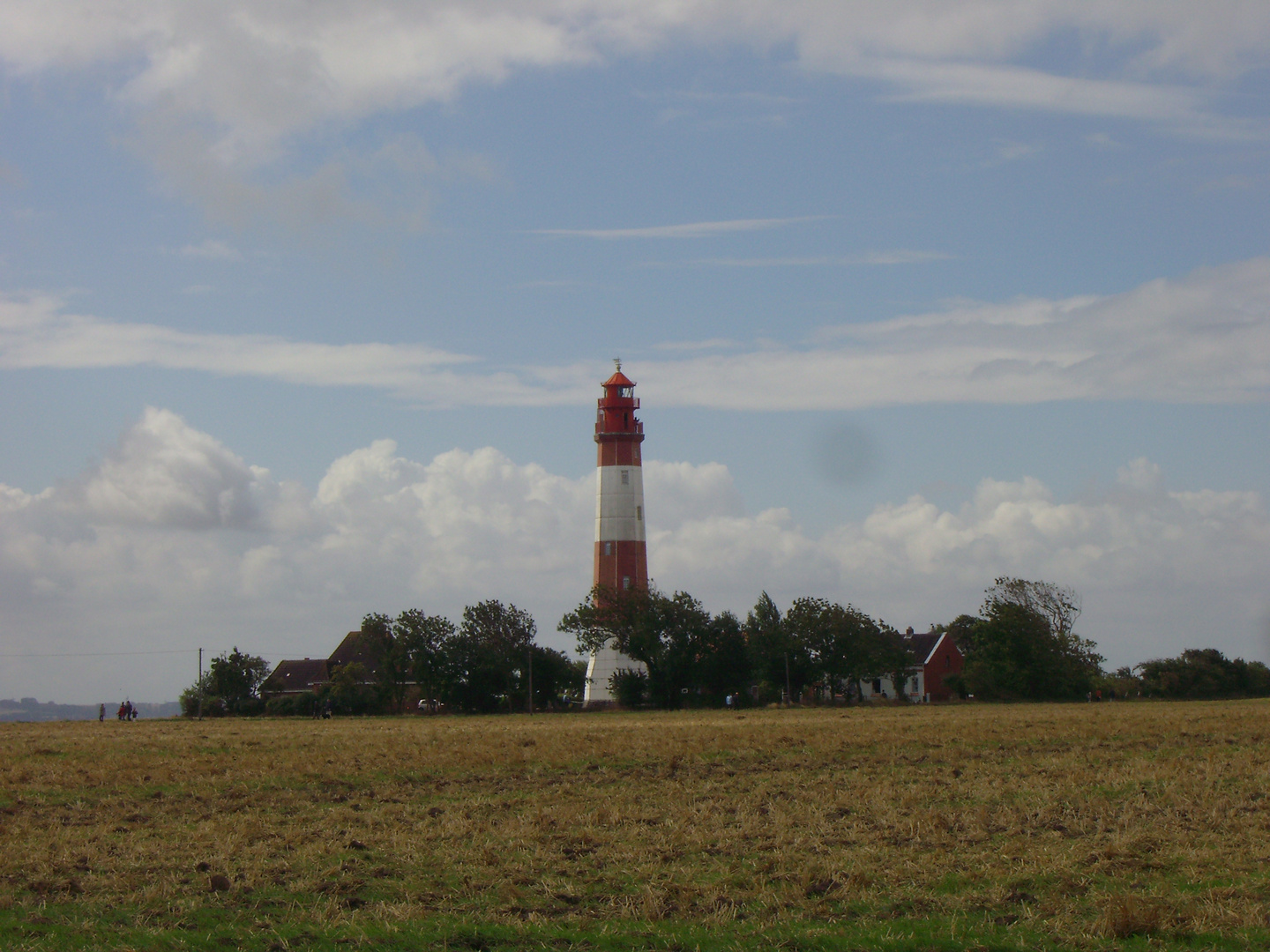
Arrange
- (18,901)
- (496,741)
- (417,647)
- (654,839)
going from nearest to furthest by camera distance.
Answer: (18,901) → (654,839) → (496,741) → (417,647)

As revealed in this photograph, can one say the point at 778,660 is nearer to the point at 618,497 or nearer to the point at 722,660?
the point at 722,660

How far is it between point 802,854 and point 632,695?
60485 millimetres

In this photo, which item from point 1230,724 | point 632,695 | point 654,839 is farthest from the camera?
point 632,695

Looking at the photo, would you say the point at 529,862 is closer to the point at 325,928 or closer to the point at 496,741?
the point at 325,928

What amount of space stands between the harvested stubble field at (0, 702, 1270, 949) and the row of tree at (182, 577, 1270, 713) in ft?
154

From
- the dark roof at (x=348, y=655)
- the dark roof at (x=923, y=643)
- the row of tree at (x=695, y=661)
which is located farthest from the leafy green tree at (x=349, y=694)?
the dark roof at (x=923, y=643)

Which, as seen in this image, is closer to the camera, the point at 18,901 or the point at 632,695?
the point at 18,901

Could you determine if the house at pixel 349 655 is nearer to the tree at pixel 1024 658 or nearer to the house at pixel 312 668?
the house at pixel 312 668

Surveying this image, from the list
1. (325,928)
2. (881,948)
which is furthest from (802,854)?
(325,928)

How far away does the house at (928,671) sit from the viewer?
3853 inches

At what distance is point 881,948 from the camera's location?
10375 mm

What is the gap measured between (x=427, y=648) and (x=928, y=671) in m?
42.1

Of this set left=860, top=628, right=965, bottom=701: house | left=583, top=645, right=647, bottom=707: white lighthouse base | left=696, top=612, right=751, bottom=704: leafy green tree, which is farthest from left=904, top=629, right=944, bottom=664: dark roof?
left=583, top=645, right=647, bottom=707: white lighthouse base

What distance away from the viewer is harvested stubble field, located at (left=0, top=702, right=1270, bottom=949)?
36.2ft
